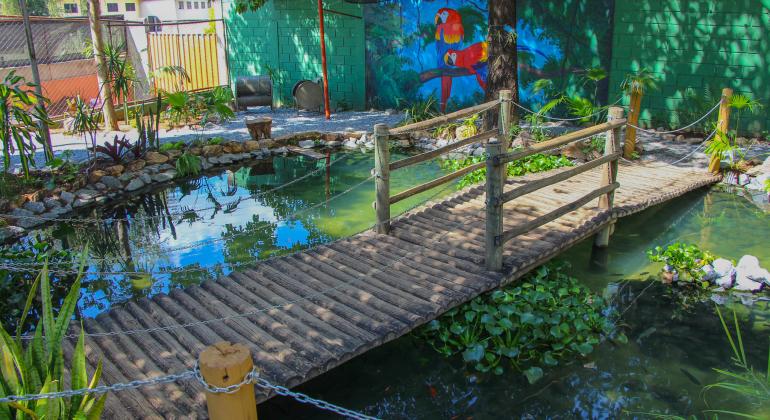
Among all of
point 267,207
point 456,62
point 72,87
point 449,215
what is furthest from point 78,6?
point 449,215

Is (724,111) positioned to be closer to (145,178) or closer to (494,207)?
(494,207)

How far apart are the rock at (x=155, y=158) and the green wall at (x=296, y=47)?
501cm

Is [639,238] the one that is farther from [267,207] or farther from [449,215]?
[267,207]

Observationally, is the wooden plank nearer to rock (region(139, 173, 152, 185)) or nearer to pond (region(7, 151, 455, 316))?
pond (region(7, 151, 455, 316))

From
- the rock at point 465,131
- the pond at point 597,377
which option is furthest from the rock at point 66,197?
the rock at point 465,131

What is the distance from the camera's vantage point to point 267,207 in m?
8.55

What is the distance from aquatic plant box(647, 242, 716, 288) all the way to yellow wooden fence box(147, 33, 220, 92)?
11389 millimetres

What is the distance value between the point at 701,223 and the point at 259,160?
680cm

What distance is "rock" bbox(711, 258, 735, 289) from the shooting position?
5797 millimetres

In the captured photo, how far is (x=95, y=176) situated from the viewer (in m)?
8.95

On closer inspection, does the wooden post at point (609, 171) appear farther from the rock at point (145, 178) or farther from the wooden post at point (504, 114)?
the rock at point (145, 178)

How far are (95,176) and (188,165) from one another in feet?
4.46

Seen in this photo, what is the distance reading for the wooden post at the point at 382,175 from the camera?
5750 millimetres

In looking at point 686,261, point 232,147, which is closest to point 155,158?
point 232,147
